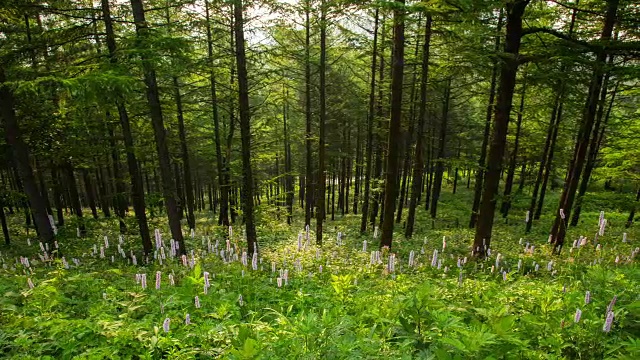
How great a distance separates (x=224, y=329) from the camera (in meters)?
3.77

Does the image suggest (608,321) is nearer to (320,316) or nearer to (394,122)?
(320,316)

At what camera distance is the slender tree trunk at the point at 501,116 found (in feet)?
24.7

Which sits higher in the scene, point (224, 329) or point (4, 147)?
point (4, 147)

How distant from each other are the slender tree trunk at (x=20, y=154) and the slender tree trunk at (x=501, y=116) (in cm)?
1291

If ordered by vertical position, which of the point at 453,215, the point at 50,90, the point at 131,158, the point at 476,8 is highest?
the point at 476,8

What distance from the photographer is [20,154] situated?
998 centimetres

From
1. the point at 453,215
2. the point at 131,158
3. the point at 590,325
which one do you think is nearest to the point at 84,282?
the point at 131,158

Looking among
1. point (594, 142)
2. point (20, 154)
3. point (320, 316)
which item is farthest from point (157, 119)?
point (594, 142)

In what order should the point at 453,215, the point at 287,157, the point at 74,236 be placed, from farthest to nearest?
the point at 287,157 < the point at 453,215 < the point at 74,236

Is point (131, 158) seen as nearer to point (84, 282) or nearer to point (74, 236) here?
point (84, 282)

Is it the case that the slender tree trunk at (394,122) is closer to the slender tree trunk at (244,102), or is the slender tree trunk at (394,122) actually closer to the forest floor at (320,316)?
the forest floor at (320,316)

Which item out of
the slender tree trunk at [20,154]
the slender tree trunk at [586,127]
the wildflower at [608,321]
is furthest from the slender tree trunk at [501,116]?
the slender tree trunk at [20,154]

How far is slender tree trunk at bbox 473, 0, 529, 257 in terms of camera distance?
24.7 feet

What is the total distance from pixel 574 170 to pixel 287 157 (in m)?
25.3
